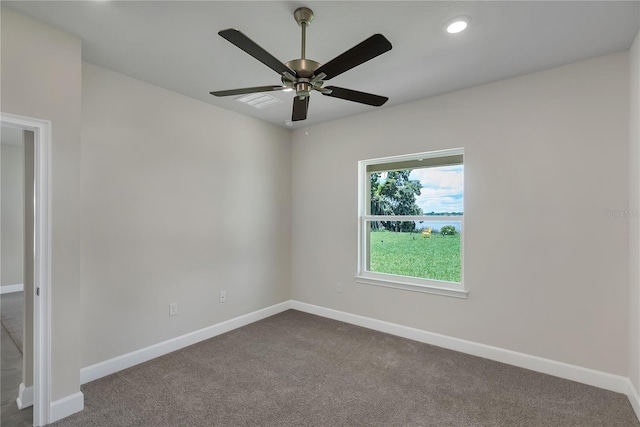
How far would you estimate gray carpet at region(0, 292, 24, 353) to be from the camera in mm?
3424

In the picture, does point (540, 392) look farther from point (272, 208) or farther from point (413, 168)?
point (272, 208)

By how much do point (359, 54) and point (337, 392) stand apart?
2374 millimetres

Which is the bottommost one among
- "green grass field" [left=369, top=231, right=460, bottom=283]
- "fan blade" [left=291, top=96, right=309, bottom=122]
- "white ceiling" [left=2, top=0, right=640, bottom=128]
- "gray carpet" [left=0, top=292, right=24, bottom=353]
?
"gray carpet" [left=0, top=292, right=24, bottom=353]

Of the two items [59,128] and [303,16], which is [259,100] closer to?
[303,16]

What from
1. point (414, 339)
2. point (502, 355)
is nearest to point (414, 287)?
point (414, 339)

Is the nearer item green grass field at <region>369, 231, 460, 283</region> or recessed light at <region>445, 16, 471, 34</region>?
recessed light at <region>445, 16, 471, 34</region>

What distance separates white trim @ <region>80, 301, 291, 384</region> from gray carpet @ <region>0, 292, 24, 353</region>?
127 cm

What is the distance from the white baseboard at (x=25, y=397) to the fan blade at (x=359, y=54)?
2.98 metres

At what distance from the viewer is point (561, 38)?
2162mm

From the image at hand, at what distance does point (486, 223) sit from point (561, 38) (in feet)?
5.16

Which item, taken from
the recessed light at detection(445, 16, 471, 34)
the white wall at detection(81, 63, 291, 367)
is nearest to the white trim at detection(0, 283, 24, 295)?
the white wall at detection(81, 63, 291, 367)

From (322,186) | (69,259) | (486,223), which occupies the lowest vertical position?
(69,259)

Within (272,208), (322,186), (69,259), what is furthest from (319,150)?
(69,259)

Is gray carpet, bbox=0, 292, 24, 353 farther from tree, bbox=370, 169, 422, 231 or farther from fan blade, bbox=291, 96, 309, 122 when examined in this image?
tree, bbox=370, 169, 422, 231
